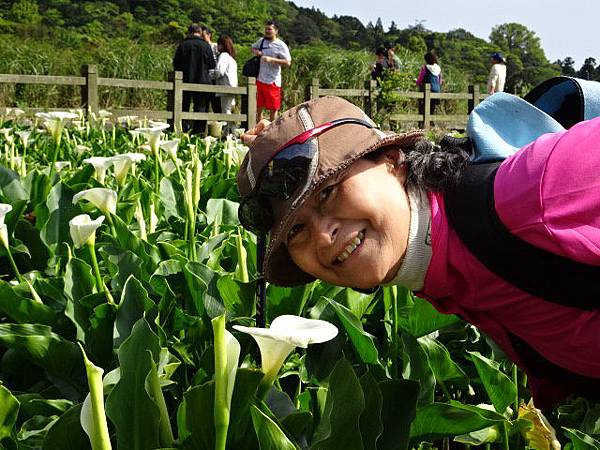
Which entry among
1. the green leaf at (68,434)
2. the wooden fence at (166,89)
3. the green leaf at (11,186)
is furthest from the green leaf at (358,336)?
the wooden fence at (166,89)

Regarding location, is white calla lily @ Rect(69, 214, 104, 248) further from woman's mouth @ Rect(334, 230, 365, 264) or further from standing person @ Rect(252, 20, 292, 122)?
standing person @ Rect(252, 20, 292, 122)

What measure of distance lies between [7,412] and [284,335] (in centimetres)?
50

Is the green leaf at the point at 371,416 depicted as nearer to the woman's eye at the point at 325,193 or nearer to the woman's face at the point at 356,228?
the woman's face at the point at 356,228

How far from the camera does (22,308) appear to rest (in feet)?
5.52

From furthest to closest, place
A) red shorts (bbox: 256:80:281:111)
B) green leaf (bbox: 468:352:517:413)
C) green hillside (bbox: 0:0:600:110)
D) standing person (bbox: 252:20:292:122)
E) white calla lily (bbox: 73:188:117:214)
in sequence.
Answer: green hillside (bbox: 0:0:600:110) < red shorts (bbox: 256:80:281:111) < standing person (bbox: 252:20:292:122) < white calla lily (bbox: 73:188:117:214) < green leaf (bbox: 468:352:517:413)

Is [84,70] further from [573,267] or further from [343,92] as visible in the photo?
[573,267]

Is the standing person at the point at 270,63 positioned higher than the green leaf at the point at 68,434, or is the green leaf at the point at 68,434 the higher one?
the standing person at the point at 270,63

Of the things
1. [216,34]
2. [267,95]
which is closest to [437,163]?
[267,95]

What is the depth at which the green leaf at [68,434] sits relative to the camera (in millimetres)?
1138

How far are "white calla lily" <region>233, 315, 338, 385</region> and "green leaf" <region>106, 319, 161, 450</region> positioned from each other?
17 cm

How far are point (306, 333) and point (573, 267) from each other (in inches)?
17.5

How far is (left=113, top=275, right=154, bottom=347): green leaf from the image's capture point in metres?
1.59

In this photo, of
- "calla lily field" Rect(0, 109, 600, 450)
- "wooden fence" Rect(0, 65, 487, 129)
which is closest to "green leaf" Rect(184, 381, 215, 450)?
"calla lily field" Rect(0, 109, 600, 450)

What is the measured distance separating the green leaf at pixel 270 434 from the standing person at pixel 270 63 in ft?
29.0
